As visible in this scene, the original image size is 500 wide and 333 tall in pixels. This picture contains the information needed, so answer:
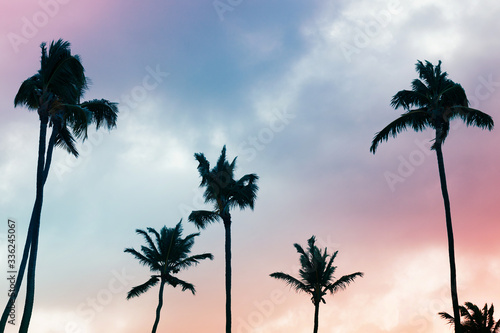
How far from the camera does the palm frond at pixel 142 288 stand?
38438 mm

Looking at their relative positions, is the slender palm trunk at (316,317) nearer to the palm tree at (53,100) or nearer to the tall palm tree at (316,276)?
the tall palm tree at (316,276)

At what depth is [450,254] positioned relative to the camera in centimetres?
2128

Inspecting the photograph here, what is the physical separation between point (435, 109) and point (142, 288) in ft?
91.5

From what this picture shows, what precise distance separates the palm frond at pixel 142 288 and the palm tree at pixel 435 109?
2331 centimetres

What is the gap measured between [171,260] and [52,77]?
22.4 meters

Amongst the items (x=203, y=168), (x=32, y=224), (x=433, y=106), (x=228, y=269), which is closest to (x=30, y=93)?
(x=32, y=224)

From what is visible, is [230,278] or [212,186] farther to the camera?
[212,186]

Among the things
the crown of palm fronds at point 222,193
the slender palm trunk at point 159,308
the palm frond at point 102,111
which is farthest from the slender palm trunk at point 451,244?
the slender palm trunk at point 159,308

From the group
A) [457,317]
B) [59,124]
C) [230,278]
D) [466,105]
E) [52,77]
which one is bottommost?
[457,317]

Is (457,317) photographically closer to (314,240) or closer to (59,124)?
(314,240)

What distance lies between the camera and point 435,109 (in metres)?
23.5

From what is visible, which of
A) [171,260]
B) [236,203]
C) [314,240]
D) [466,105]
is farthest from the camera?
[171,260]

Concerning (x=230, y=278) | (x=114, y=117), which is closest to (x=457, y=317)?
(x=230, y=278)

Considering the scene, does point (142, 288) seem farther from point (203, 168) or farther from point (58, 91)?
point (58, 91)
